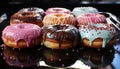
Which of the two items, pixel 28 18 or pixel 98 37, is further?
pixel 28 18

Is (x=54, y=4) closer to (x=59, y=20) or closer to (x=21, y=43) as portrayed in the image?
(x=59, y=20)

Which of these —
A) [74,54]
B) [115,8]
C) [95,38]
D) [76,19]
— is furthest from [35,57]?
[115,8]

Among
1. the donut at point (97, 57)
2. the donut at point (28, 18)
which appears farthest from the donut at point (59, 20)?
the donut at point (97, 57)

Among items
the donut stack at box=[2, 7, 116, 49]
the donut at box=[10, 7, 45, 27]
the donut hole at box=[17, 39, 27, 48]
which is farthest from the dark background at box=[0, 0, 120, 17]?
the donut hole at box=[17, 39, 27, 48]

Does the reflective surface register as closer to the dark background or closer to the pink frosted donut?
the pink frosted donut

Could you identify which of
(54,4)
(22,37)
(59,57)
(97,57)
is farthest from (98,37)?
(54,4)

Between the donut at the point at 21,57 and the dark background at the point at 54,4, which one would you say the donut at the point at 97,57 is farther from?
the dark background at the point at 54,4
